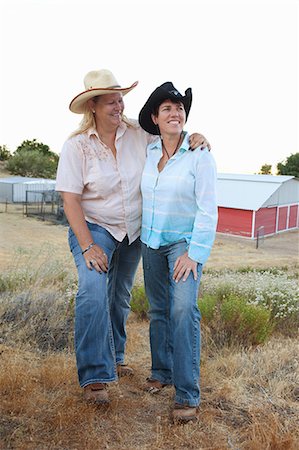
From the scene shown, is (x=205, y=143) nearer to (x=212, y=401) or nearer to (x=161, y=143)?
(x=161, y=143)

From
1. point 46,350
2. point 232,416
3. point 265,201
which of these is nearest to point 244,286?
point 46,350

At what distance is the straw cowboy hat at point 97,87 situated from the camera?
326 cm

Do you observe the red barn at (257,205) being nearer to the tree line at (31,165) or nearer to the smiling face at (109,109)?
the tree line at (31,165)

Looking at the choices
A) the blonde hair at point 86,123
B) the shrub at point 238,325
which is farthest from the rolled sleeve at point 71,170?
the shrub at point 238,325

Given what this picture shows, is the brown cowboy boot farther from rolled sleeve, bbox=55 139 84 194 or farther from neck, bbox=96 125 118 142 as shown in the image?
neck, bbox=96 125 118 142

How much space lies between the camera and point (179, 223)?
321 centimetres

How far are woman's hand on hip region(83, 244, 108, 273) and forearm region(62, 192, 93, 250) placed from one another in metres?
0.05

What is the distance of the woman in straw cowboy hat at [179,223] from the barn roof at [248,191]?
24.3m

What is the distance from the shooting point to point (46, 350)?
14.3 ft

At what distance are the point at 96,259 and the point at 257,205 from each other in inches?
975

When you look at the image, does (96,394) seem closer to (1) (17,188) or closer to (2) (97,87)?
(2) (97,87)

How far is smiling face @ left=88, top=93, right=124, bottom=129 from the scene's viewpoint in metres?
3.33

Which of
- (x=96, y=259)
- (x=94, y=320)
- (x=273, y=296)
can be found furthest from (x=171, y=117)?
A: (x=273, y=296)

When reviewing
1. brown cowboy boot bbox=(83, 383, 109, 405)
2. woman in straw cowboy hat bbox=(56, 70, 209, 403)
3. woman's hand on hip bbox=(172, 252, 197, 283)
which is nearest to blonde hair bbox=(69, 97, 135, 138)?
woman in straw cowboy hat bbox=(56, 70, 209, 403)
